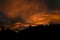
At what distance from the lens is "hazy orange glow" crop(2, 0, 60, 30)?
2.00 meters

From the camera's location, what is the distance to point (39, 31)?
5.36 feet

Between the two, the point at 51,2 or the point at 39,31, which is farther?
the point at 51,2

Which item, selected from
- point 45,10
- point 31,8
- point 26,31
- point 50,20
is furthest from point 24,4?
point 26,31

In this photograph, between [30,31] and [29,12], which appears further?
[29,12]

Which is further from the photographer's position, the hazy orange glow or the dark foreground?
the hazy orange glow

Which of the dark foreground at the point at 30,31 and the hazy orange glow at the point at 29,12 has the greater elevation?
the hazy orange glow at the point at 29,12

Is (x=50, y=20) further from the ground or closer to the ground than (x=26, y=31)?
further from the ground

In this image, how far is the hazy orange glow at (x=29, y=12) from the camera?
2.00 m

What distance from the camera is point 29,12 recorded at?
6.88 feet

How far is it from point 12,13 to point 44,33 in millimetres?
608

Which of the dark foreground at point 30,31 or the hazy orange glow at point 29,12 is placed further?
the hazy orange glow at point 29,12

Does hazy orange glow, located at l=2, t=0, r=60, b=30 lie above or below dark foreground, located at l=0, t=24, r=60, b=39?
above

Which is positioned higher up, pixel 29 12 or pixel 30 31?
pixel 29 12

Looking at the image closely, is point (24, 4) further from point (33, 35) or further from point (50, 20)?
point (33, 35)
